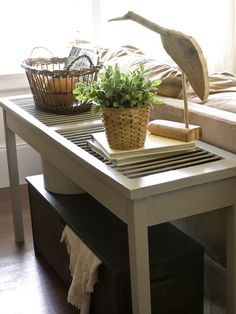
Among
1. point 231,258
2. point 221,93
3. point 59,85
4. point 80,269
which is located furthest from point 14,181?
point 231,258

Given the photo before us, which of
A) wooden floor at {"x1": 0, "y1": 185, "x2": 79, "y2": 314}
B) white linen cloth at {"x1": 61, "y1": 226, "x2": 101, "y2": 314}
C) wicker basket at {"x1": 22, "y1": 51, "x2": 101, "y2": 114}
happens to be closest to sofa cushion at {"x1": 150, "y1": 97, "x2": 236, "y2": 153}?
wicker basket at {"x1": 22, "y1": 51, "x2": 101, "y2": 114}

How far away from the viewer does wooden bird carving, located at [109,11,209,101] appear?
5.31ft

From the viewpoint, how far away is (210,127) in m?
1.70

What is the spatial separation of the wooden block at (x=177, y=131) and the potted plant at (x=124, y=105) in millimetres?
109

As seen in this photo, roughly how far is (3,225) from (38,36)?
4.09ft

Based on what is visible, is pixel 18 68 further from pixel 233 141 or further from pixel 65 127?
pixel 233 141

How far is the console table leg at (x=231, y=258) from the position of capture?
157 cm

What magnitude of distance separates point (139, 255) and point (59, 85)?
0.95m

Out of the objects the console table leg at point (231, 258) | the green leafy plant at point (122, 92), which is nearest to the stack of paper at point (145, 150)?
the green leafy plant at point (122, 92)

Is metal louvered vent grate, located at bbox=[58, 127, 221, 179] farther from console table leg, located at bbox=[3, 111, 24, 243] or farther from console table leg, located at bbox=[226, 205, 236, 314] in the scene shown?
console table leg, located at bbox=[3, 111, 24, 243]

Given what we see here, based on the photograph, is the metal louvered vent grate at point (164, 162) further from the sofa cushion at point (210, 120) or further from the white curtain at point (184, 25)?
the white curtain at point (184, 25)

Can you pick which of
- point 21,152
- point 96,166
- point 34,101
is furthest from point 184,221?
point 21,152

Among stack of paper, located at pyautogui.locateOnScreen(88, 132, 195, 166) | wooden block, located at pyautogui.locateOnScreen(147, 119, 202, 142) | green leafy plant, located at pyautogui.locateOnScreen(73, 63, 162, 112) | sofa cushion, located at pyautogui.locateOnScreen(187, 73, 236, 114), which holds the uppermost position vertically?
green leafy plant, located at pyautogui.locateOnScreen(73, 63, 162, 112)

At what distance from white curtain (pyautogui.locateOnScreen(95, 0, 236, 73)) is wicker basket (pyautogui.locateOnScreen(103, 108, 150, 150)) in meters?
1.95
